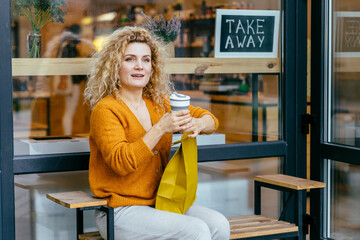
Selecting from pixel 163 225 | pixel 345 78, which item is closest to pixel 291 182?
pixel 345 78

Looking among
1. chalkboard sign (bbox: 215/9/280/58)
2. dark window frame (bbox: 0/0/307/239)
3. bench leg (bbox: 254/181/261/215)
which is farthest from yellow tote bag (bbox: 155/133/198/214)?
chalkboard sign (bbox: 215/9/280/58)

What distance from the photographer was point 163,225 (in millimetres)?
2584

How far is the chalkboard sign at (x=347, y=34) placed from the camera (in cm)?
356

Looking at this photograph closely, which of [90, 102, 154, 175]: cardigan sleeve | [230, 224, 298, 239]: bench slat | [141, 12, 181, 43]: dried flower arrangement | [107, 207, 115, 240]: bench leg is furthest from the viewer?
[141, 12, 181, 43]: dried flower arrangement

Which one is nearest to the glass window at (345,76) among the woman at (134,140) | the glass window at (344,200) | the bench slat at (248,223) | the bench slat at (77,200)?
the glass window at (344,200)

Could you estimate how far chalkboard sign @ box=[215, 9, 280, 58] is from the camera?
11.9 feet

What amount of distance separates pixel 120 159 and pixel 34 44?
0.97m

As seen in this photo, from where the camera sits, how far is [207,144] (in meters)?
3.59

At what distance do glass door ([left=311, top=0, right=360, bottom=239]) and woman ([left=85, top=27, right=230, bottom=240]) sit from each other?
110 centimetres

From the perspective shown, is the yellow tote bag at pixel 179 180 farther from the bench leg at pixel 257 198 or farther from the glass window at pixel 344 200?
the glass window at pixel 344 200

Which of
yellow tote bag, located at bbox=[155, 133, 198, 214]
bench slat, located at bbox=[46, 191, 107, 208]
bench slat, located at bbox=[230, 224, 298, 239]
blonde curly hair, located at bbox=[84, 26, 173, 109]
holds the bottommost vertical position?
bench slat, located at bbox=[230, 224, 298, 239]

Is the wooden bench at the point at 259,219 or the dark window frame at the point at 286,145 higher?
the dark window frame at the point at 286,145

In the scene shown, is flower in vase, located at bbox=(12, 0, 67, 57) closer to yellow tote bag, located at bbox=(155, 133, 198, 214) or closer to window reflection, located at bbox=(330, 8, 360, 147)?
yellow tote bag, located at bbox=(155, 133, 198, 214)

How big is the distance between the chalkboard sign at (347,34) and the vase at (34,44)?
5.71ft
